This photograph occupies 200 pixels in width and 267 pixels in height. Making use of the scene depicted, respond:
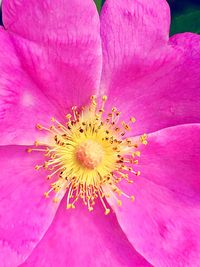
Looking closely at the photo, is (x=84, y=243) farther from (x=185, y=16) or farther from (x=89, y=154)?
(x=185, y=16)

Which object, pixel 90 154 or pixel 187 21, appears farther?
pixel 187 21

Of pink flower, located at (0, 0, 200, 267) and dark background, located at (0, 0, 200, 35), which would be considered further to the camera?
dark background, located at (0, 0, 200, 35)

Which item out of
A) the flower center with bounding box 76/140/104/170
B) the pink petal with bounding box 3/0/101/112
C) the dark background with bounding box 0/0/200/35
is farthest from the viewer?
the dark background with bounding box 0/0/200/35

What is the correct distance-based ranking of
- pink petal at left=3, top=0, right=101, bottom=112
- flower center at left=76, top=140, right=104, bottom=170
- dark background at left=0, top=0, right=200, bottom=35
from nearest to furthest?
pink petal at left=3, top=0, right=101, bottom=112, flower center at left=76, top=140, right=104, bottom=170, dark background at left=0, top=0, right=200, bottom=35

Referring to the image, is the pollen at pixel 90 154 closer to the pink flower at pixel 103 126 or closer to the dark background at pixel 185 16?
the pink flower at pixel 103 126

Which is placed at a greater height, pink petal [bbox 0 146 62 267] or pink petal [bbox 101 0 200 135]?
pink petal [bbox 101 0 200 135]

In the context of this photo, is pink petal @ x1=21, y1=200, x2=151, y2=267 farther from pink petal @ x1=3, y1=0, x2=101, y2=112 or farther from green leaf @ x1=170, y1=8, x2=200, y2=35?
green leaf @ x1=170, y1=8, x2=200, y2=35

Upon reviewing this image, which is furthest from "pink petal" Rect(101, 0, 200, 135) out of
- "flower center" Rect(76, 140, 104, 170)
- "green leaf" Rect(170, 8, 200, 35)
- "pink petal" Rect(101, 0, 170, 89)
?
"green leaf" Rect(170, 8, 200, 35)

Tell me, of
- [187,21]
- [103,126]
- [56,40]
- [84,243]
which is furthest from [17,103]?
[187,21]
